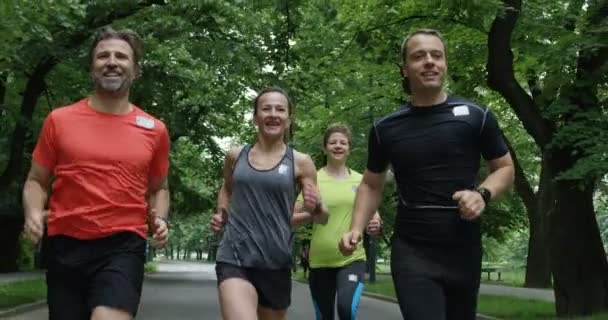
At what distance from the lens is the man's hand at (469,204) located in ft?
14.1

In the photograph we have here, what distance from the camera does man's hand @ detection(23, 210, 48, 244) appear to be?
4402mm

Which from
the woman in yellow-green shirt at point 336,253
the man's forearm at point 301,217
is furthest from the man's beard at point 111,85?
the woman in yellow-green shirt at point 336,253

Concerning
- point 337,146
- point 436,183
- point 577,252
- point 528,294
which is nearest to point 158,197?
point 436,183

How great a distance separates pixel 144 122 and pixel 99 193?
17.6 inches

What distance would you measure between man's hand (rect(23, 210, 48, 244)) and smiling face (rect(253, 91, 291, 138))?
1.80 metres

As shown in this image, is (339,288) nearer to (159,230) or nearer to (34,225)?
(159,230)

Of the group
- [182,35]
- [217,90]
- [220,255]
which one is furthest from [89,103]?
[217,90]

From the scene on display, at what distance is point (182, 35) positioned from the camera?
658 inches

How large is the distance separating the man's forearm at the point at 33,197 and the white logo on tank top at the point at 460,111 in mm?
2097

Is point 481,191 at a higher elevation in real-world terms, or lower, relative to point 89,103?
lower

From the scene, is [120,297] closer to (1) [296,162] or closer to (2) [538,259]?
(1) [296,162]

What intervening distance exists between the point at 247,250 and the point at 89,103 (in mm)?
1495

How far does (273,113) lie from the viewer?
233 inches

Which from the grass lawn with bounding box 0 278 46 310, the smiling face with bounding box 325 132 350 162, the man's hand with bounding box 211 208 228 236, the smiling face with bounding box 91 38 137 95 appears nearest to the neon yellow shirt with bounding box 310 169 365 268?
the smiling face with bounding box 325 132 350 162
